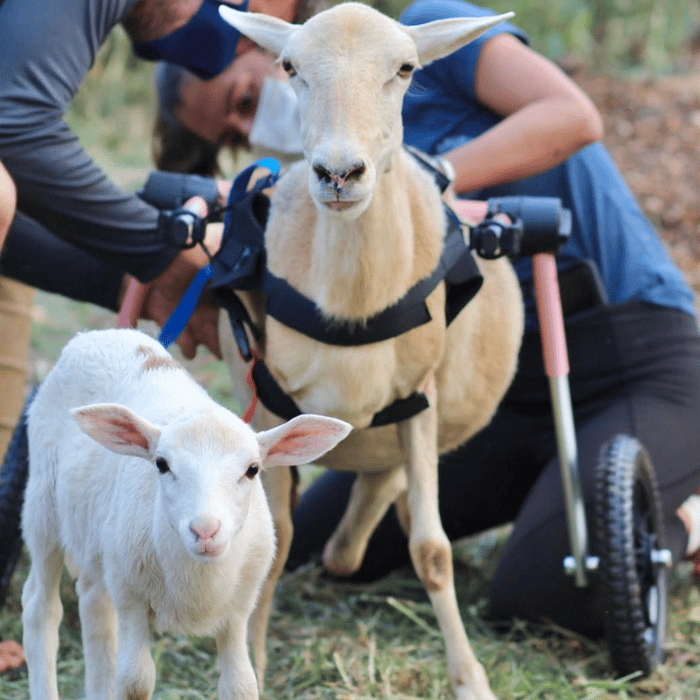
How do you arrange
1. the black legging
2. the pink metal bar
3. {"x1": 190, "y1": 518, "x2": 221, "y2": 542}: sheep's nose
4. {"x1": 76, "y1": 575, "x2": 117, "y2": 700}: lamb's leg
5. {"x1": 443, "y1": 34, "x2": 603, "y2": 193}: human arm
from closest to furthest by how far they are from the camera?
{"x1": 190, "y1": 518, "x2": 221, "y2": 542}: sheep's nose
{"x1": 76, "y1": 575, "x2": 117, "y2": 700}: lamb's leg
the pink metal bar
{"x1": 443, "y1": 34, "x2": 603, "y2": 193}: human arm
the black legging

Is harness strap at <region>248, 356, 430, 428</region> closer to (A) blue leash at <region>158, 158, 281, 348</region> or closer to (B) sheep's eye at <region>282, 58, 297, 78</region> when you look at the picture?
(A) blue leash at <region>158, 158, 281, 348</region>

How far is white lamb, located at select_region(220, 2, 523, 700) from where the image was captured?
256 cm

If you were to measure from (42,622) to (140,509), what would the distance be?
1.31ft

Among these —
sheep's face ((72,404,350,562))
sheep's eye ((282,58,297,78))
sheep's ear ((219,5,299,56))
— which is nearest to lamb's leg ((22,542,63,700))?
sheep's face ((72,404,350,562))

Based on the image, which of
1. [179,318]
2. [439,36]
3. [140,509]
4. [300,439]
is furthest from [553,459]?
[140,509]

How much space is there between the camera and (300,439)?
7.06ft

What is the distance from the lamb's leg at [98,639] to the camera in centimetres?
232

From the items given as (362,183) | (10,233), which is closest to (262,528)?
(362,183)

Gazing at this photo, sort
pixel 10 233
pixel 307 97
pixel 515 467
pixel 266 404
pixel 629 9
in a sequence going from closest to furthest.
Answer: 1. pixel 307 97
2. pixel 266 404
3. pixel 10 233
4. pixel 515 467
5. pixel 629 9

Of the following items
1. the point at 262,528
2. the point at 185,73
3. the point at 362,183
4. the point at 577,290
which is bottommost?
the point at 262,528

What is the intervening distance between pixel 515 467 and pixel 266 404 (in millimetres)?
1543

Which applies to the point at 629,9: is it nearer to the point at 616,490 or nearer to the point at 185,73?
the point at 185,73

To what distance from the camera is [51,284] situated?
379 cm

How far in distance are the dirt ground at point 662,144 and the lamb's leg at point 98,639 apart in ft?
17.9
